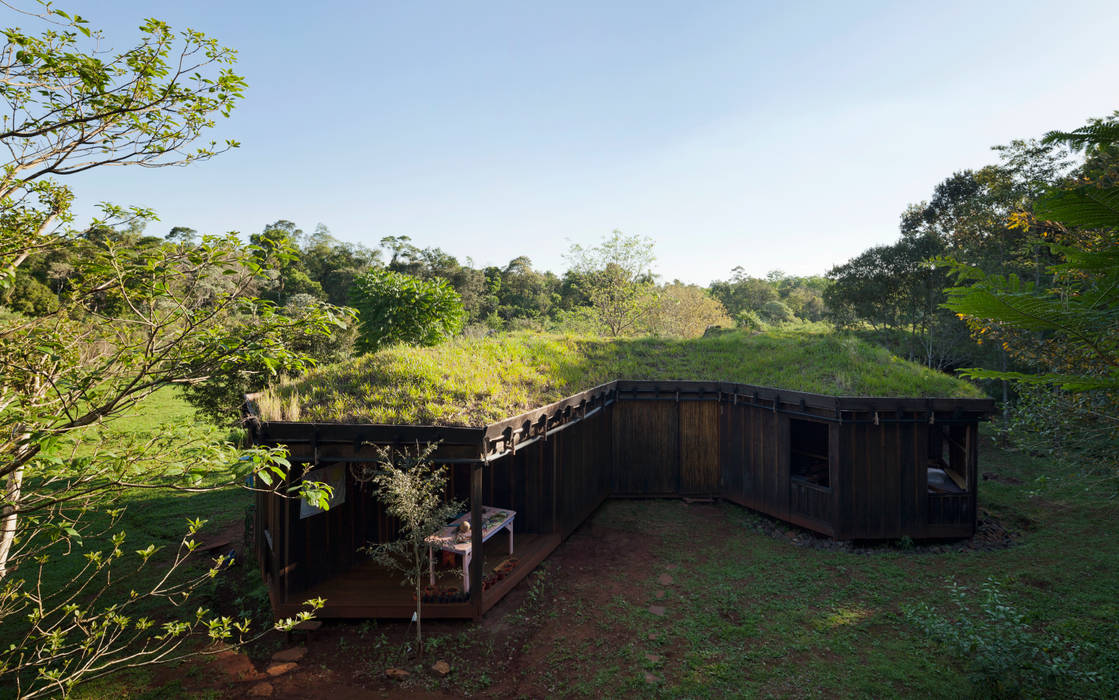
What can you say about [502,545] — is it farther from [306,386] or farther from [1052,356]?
[1052,356]

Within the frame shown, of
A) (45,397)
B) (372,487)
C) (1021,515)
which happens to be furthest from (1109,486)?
(45,397)

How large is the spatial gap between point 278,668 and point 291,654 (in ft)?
0.76

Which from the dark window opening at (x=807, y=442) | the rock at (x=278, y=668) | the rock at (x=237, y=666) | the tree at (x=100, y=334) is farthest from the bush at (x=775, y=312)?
the tree at (x=100, y=334)

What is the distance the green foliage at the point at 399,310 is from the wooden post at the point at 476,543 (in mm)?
7837

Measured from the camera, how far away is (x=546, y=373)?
10.1 meters

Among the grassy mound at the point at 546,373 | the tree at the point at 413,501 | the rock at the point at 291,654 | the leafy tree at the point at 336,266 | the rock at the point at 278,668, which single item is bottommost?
the rock at the point at 278,668

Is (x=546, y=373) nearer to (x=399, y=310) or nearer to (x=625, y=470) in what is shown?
(x=625, y=470)

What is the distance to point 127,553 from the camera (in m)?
8.95

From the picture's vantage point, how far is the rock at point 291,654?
581 centimetres

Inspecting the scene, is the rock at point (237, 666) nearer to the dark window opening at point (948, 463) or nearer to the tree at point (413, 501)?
the tree at point (413, 501)

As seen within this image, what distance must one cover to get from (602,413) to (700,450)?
2.35 metres

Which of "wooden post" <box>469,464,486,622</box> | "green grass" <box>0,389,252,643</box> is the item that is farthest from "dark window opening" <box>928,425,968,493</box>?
"green grass" <box>0,389,252,643</box>

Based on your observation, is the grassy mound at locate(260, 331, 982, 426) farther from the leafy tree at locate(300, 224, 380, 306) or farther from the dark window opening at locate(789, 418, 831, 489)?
the leafy tree at locate(300, 224, 380, 306)

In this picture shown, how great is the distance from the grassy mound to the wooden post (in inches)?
27.6
